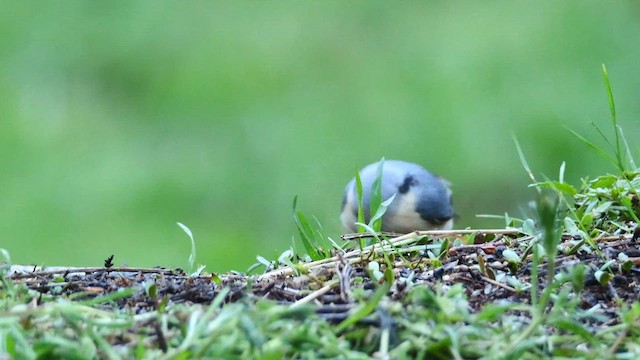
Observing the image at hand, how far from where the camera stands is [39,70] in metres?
6.27

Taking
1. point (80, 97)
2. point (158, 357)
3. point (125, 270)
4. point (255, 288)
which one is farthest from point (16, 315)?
point (80, 97)

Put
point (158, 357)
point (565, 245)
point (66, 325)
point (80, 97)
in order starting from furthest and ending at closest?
1. point (80, 97)
2. point (565, 245)
3. point (66, 325)
4. point (158, 357)

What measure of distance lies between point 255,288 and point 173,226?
3484 mm

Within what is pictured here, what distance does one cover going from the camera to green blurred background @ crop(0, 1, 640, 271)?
207 inches

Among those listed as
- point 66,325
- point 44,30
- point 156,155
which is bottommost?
point 66,325

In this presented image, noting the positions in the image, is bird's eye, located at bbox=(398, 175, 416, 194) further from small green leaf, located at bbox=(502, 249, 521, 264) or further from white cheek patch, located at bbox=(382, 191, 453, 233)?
small green leaf, located at bbox=(502, 249, 521, 264)

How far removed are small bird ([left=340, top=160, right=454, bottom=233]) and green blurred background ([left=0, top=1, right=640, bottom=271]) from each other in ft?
1.31

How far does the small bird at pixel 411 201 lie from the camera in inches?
184

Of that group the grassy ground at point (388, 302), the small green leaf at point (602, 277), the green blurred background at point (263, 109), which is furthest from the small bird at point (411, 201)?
the small green leaf at point (602, 277)

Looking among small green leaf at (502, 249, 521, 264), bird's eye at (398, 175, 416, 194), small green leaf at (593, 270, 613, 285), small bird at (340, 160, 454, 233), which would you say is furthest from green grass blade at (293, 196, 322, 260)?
bird's eye at (398, 175, 416, 194)

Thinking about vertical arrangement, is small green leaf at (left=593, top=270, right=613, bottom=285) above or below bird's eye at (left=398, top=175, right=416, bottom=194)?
below

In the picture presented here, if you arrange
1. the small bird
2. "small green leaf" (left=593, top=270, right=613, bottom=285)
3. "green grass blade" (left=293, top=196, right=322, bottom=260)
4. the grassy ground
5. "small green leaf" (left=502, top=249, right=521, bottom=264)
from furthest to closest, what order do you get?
the small bird → "green grass blade" (left=293, top=196, right=322, bottom=260) → "small green leaf" (left=502, top=249, right=521, bottom=264) → "small green leaf" (left=593, top=270, right=613, bottom=285) → the grassy ground

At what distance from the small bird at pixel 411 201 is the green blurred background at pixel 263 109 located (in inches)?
15.7

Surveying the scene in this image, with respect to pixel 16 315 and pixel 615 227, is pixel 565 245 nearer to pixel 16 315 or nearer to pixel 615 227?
pixel 615 227
